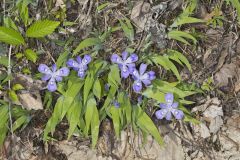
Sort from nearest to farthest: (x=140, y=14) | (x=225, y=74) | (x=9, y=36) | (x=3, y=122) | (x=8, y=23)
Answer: (x=9, y=36) → (x=3, y=122) → (x=8, y=23) → (x=140, y=14) → (x=225, y=74)

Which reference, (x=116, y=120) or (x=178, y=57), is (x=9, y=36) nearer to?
(x=116, y=120)

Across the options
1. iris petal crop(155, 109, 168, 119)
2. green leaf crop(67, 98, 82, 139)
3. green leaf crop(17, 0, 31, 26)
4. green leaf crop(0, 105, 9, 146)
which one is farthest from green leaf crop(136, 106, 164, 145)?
green leaf crop(17, 0, 31, 26)

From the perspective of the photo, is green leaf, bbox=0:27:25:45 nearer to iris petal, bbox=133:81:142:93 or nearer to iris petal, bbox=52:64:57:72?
iris petal, bbox=52:64:57:72

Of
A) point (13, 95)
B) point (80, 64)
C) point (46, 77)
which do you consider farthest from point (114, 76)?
point (13, 95)

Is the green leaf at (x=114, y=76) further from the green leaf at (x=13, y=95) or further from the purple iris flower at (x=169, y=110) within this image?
the green leaf at (x=13, y=95)

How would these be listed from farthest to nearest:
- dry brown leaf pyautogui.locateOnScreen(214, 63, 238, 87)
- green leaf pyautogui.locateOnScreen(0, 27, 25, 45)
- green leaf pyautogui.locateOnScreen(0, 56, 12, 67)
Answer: dry brown leaf pyautogui.locateOnScreen(214, 63, 238, 87)
green leaf pyautogui.locateOnScreen(0, 56, 12, 67)
green leaf pyautogui.locateOnScreen(0, 27, 25, 45)

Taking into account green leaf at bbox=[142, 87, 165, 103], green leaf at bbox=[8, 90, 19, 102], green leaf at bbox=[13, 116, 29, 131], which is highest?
green leaf at bbox=[142, 87, 165, 103]

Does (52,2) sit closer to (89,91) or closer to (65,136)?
(89,91)

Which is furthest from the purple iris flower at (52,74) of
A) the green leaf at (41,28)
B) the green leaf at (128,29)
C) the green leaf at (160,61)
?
the green leaf at (160,61)
